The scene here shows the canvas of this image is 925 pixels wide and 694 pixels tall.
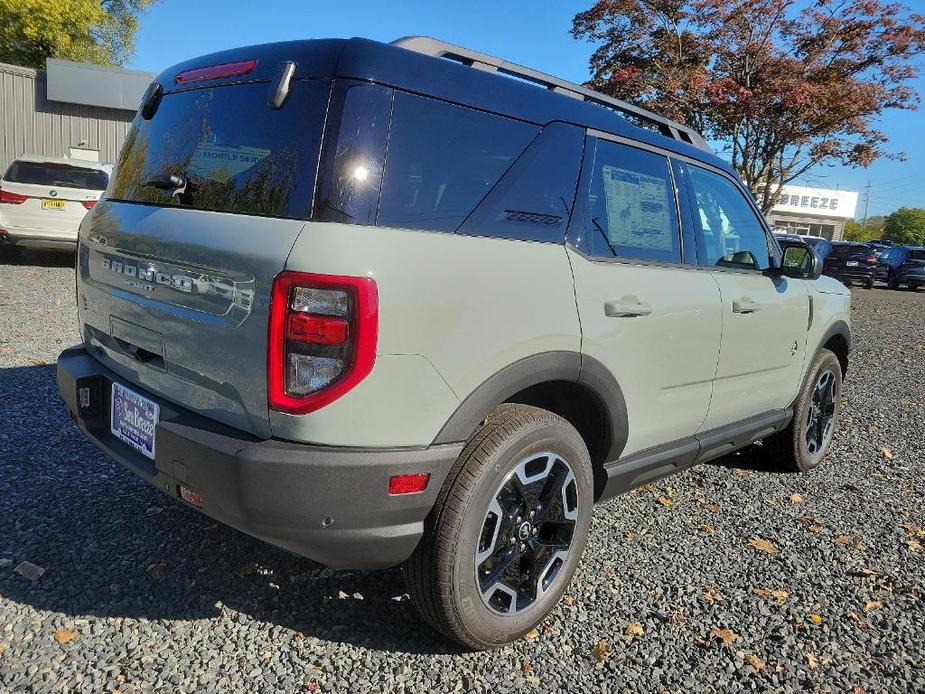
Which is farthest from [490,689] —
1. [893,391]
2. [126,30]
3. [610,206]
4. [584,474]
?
[126,30]

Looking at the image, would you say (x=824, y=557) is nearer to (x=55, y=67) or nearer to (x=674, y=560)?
(x=674, y=560)

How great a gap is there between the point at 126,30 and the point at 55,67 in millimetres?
14163

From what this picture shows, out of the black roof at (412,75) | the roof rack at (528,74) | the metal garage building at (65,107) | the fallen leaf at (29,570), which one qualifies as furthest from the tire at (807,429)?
the metal garage building at (65,107)

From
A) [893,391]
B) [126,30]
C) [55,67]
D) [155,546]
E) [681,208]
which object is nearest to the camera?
[155,546]

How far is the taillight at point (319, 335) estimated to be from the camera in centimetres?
188

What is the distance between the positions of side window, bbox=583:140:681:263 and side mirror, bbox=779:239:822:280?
103 centimetres

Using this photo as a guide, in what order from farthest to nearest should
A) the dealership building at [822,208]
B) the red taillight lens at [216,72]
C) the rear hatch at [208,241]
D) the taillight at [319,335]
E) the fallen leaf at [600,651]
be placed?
the dealership building at [822,208] < the fallen leaf at [600,651] < the red taillight lens at [216,72] < the rear hatch at [208,241] < the taillight at [319,335]

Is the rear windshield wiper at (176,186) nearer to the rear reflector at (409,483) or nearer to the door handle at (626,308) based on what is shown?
the rear reflector at (409,483)

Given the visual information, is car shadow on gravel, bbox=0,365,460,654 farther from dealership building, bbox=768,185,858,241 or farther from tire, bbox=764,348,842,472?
dealership building, bbox=768,185,858,241

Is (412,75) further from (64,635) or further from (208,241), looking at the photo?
(64,635)

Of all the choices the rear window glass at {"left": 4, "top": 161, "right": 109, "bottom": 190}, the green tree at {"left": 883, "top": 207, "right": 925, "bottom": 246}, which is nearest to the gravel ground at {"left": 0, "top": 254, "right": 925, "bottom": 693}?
the rear window glass at {"left": 4, "top": 161, "right": 109, "bottom": 190}

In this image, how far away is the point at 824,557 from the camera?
336 centimetres

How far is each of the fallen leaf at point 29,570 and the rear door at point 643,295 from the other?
2.23 meters

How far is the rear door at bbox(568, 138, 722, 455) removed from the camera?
2.60m
